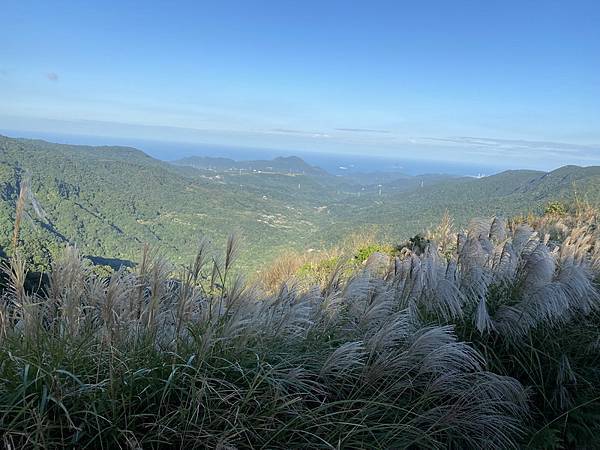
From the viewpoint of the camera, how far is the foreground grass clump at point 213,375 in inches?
68.1

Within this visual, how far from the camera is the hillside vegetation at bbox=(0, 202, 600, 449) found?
1766 mm

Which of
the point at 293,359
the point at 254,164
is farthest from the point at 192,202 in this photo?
the point at 254,164

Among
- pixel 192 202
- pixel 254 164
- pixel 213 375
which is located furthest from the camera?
pixel 254 164

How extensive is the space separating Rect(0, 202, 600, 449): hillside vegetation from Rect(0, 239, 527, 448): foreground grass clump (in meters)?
0.01

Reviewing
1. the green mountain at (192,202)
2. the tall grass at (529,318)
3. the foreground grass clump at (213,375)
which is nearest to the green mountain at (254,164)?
the green mountain at (192,202)

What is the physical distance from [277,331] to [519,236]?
2755mm

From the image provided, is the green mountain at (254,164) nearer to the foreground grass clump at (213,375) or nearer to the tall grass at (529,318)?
the tall grass at (529,318)

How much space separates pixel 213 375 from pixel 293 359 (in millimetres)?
404

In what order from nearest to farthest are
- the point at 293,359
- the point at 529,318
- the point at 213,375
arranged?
the point at 213,375
the point at 293,359
the point at 529,318

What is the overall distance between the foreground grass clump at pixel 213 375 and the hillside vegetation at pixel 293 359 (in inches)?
0.4

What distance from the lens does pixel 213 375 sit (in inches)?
80.4

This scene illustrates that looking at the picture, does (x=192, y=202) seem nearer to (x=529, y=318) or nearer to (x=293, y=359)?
(x=529, y=318)

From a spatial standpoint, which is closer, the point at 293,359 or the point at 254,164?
the point at 293,359

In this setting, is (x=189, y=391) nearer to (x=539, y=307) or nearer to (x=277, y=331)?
(x=277, y=331)
